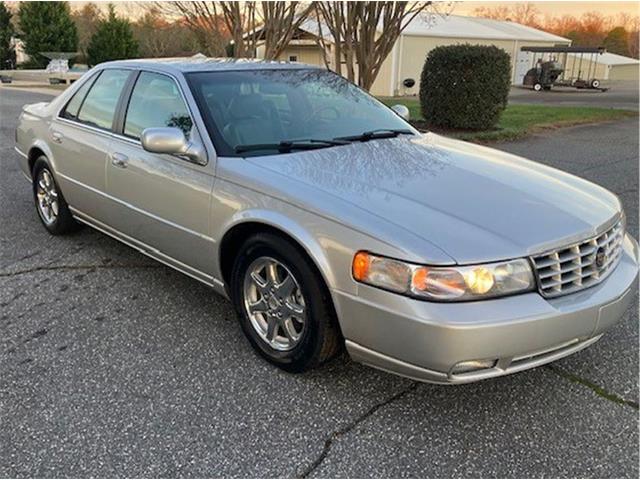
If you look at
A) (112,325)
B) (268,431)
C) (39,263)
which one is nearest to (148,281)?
(112,325)

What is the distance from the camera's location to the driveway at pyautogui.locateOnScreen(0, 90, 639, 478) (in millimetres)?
2424

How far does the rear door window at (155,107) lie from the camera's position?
11.9ft

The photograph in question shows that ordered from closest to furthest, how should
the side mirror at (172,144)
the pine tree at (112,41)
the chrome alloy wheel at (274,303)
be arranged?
the chrome alloy wheel at (274,303) → the side mirror at (172,144) → the pine tree at (112,41)

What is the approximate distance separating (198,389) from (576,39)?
52176mm

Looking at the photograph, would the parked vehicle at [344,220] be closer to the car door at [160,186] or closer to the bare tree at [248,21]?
the car door at [160,186]

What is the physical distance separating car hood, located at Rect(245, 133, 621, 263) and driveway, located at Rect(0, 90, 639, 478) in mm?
818

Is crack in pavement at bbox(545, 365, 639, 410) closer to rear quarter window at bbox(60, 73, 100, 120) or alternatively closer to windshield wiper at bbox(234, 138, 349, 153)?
windshield wiper at bbox(234, 138, 349, 153)

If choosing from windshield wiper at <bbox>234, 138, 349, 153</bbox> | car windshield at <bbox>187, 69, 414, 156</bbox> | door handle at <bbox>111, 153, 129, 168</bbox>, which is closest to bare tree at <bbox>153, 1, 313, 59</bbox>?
car windshield at <bbox>187, 69, 414, 156</bbox>

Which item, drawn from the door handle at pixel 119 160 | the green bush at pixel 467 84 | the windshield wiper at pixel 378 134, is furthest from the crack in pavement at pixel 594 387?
the green bush at pixel 467 84

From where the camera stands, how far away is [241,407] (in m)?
2.78

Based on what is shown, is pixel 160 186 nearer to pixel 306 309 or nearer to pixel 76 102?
pixel 306 309

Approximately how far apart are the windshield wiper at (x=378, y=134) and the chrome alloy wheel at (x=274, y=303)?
1038 mm

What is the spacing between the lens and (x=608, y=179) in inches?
307

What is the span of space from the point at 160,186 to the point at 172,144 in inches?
16.6
